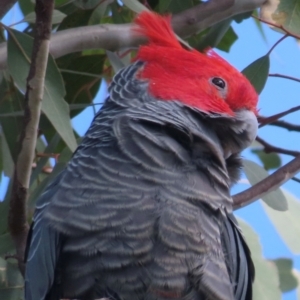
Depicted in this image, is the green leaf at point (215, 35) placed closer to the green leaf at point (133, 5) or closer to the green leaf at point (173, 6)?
the green leaf at point (173, 6)

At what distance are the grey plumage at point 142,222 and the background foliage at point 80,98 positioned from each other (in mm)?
186

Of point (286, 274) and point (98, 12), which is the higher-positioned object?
point (98, 12)

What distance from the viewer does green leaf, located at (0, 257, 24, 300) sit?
1934 millimetres

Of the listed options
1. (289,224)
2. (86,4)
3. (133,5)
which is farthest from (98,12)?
(289,224)

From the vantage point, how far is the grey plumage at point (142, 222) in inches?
66.0

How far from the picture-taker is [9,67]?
199 centimetres

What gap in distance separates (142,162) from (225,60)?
20.7 inches

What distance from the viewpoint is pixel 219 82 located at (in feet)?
6.81

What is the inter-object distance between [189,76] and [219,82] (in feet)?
0.28

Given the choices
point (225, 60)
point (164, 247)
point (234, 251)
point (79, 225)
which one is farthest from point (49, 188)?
point (225, 60)

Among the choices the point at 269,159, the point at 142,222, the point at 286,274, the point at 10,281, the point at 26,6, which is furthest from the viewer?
the point at 269,159

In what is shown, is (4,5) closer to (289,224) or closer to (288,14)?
(288,14)

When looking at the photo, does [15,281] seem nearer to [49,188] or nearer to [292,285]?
[49,188]

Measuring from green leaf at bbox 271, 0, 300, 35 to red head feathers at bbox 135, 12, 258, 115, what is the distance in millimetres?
191
